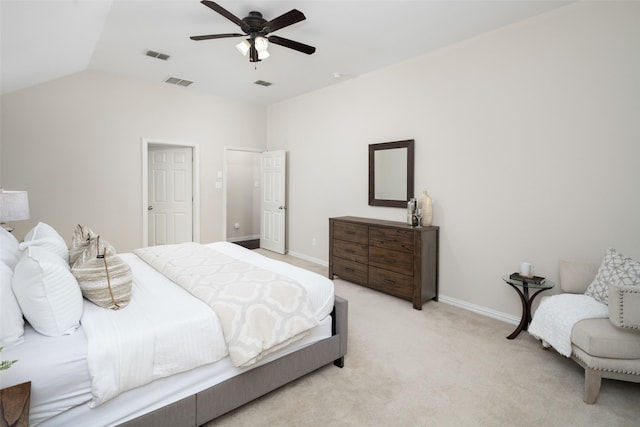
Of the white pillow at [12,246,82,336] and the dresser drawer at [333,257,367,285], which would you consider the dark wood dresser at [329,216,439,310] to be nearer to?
the dresser drawer at [333,257,367,285]

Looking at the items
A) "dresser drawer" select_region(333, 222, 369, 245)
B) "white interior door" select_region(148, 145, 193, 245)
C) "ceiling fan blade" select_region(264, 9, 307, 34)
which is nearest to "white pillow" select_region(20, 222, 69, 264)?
"ceiling fan blade" select_region(264, 9, 307, 34)

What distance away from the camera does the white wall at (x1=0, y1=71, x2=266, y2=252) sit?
4.05 meters

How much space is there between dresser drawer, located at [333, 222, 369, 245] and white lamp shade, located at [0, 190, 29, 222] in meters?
3.26

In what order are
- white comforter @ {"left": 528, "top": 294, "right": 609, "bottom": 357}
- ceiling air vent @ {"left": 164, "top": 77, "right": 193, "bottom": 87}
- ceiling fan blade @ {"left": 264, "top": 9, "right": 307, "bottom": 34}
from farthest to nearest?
ceiling air vent @ {"left": 164, "top": 77, "right": 193, "bottom": 87} → ceiling fan blade @ {"left": 264, "top": 9, "right": 307, "bottom": 34} → white comforter @ {"left": 528, "top": 294, "right": 609, "bottom": 357}

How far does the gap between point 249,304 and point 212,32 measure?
2.84 meters

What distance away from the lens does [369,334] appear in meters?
2.91

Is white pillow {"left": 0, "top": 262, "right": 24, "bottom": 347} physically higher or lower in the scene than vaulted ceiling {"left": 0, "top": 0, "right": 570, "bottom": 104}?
lower

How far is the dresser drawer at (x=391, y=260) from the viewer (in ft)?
11.7

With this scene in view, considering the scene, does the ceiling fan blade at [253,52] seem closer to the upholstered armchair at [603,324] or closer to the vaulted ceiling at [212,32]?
the vaulted ceiling at [212,32]

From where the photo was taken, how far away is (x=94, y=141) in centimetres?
452

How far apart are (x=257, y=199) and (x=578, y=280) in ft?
19.8

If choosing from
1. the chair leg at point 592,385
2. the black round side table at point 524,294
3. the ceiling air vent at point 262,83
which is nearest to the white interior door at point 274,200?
the ceiling air vent at point 262,83

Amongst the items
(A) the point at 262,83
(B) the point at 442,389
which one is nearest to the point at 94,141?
(A) the point at 262,83

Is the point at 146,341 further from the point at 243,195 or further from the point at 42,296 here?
the point at 243,195
